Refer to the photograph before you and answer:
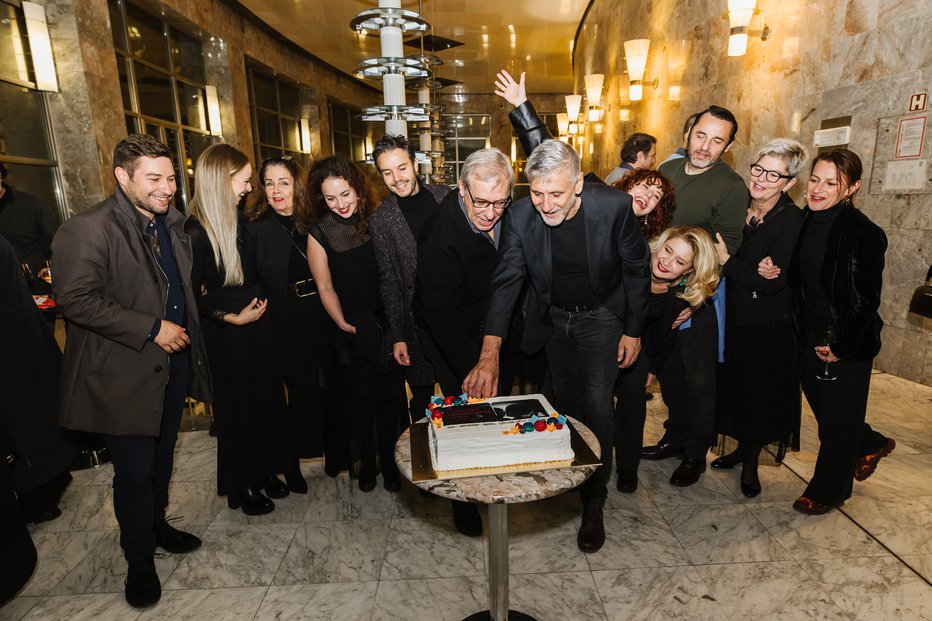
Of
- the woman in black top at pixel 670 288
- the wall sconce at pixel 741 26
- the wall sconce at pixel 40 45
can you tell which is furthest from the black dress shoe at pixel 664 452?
the wall sconce at pixel 40 45

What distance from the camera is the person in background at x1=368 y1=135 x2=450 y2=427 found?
2.46 m

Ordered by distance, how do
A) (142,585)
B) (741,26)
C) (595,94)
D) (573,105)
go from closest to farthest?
(142,585)
(741,26)
(595,94)
(573,105)

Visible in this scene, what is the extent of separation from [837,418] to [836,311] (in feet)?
1.63

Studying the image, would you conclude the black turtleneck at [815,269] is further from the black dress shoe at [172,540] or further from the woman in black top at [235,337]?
the black dress shoe at [172,540]

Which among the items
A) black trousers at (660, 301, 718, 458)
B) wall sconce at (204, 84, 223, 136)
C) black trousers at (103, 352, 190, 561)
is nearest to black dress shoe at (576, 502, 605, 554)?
black trousers at (660, 301, 718, 458)

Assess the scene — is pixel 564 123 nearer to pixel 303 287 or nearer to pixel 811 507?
pixel 303 287

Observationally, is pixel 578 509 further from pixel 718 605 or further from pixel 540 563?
pixel 718 605

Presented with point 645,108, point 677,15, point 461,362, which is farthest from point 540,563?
point 645,108

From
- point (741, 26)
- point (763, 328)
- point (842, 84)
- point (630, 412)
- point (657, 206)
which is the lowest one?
point (630, 412)

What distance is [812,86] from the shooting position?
425 cm

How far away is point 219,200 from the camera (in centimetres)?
232

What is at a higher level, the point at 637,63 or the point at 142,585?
the point at 637,63

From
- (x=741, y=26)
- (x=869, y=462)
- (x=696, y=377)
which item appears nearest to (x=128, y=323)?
(x=696, y=377)

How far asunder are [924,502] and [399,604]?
2563 millimetres
